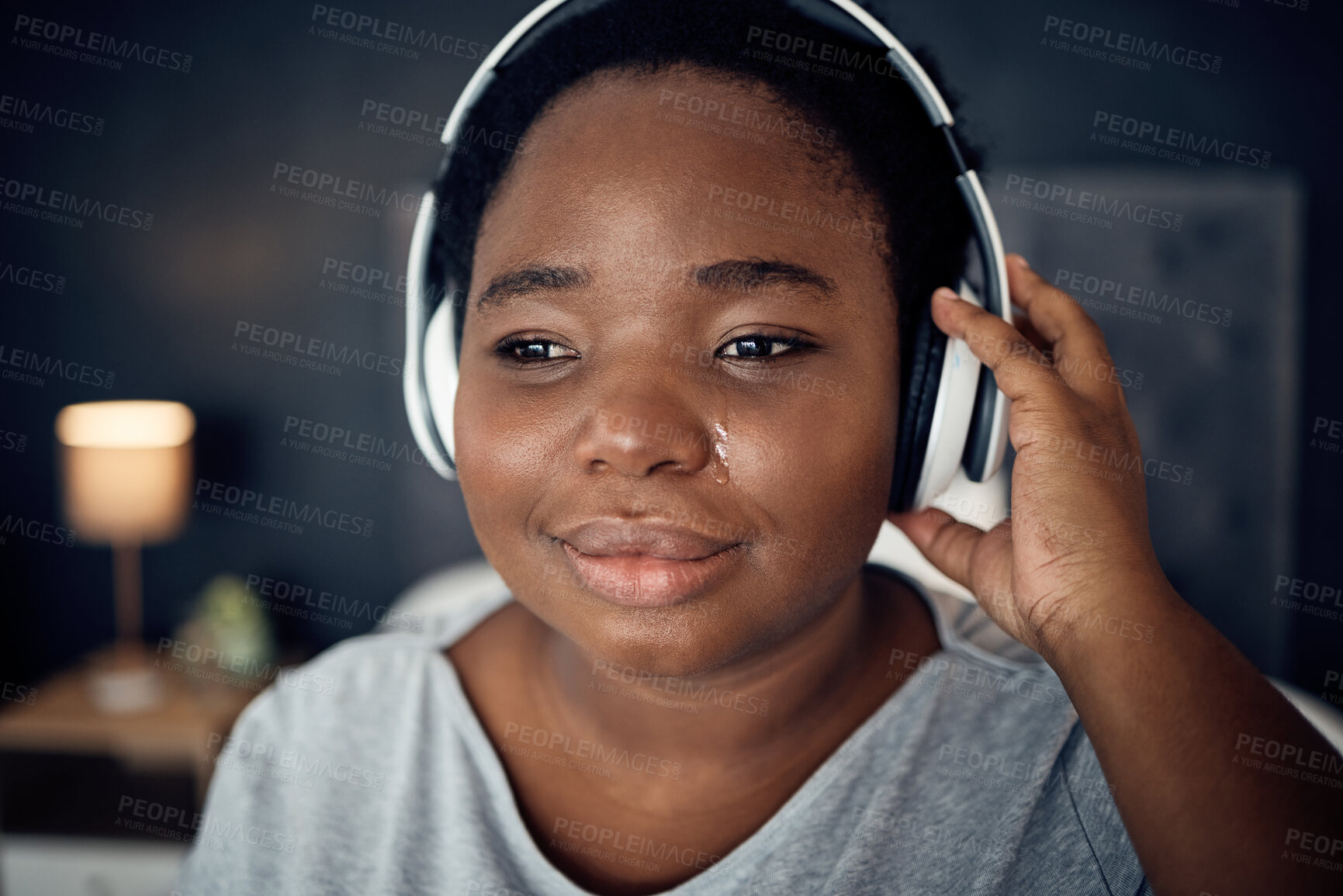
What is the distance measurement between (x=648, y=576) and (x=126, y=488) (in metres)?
2.25

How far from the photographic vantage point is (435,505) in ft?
8.61

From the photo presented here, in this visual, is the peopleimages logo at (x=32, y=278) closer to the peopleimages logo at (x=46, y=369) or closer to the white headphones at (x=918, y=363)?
the peopleimages logo at (x=46, y=369)

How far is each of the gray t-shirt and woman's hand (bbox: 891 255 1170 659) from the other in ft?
0.48

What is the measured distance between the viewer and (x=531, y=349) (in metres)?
0.89

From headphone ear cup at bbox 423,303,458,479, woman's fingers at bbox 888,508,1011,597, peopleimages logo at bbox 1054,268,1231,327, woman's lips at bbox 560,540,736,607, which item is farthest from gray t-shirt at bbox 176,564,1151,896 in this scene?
peopleimages logo at bbox 1054,268,1231,327

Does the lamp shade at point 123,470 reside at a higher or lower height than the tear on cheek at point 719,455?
lower

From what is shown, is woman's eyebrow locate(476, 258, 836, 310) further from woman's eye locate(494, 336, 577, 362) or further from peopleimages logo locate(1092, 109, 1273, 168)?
peopleimages logo locate(1092, 109, 1273, 168)

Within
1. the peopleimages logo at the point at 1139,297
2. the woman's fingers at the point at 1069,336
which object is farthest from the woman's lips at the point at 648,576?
the peopleimages logo at the point at 1139,297

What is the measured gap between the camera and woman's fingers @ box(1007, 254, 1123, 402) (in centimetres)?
89

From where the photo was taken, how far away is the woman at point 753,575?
2.49 feet

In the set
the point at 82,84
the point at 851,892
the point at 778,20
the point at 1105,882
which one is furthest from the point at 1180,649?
the point at 82,84

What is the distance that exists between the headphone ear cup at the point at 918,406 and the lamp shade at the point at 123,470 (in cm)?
234

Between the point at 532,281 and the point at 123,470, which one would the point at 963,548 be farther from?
the point at 123,470

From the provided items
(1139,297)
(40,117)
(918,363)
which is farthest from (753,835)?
(40,117)
